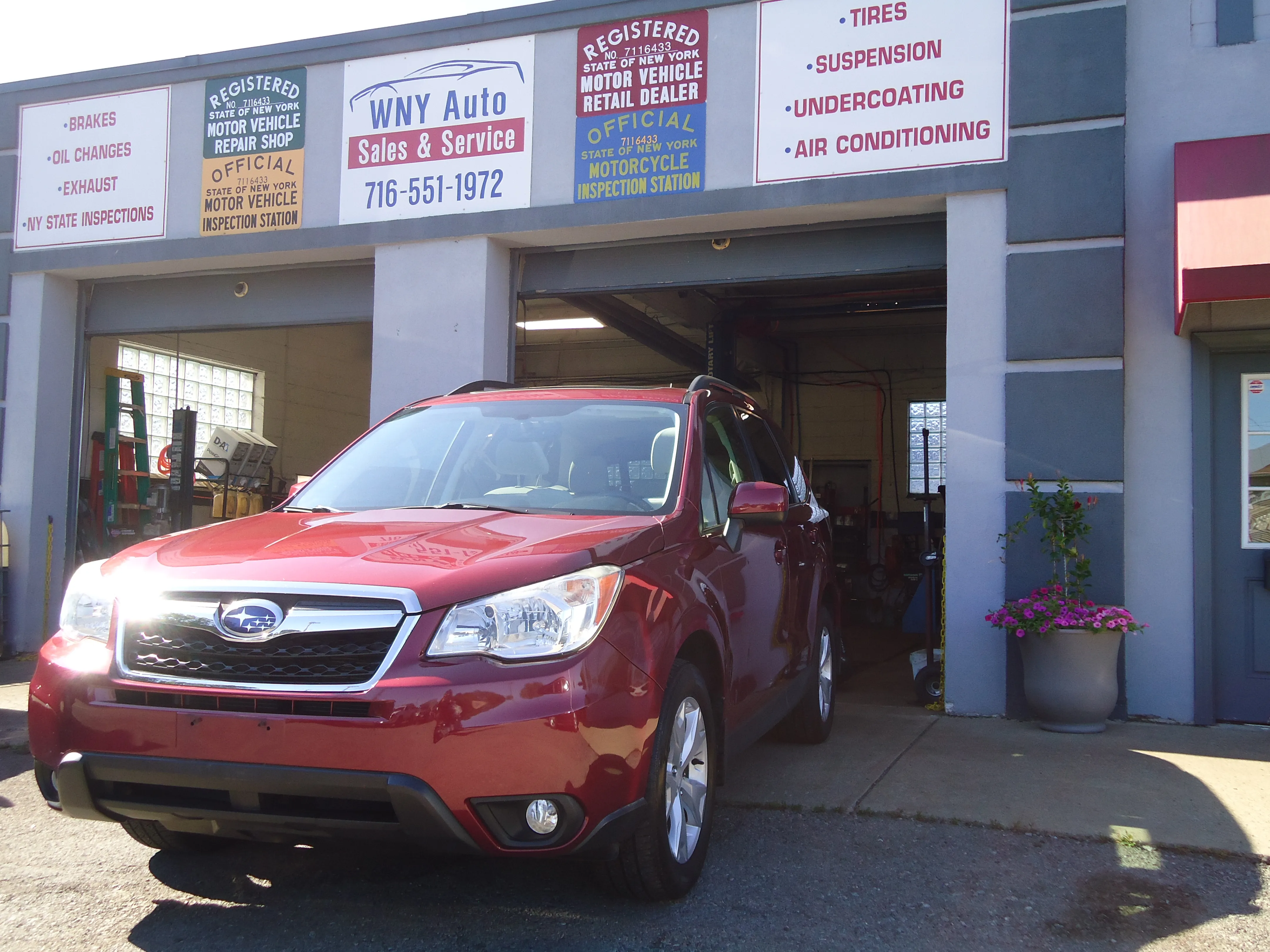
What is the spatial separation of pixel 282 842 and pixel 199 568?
0.84 m

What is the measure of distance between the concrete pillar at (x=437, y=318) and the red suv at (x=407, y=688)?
192 inches

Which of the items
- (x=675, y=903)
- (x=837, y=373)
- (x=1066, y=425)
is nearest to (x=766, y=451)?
(x=1066, y=425)

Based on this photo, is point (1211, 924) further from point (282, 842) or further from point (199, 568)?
point (199, 568)

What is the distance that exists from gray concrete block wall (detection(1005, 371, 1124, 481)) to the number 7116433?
417 centimetres

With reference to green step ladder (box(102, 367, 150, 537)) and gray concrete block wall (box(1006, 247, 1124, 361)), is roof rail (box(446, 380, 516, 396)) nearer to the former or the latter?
gray concrete block wall (box(1006, 247, 1124, 361))

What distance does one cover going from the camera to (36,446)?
10.1 metres

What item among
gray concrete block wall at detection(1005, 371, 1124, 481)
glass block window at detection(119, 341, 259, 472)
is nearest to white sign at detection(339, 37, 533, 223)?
gray concrete block wall at detection(1005, 371, 1124, 481)

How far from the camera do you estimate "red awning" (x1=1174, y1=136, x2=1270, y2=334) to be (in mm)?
6004

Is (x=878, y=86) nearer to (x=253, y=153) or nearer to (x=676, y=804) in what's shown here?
(x=253, y=153)

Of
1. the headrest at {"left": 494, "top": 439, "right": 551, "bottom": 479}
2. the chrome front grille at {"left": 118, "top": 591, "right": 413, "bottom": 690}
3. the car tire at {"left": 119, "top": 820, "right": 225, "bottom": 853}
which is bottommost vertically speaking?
the car tire at {"left": 119, "top": 820, "right": 225, "bottom": 853}

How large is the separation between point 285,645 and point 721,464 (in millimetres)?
2164

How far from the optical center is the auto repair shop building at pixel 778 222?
6953 millimetres

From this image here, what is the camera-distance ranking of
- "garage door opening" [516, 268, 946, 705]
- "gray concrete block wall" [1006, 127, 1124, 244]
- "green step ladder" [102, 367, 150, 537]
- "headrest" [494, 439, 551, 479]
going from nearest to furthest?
"headrest" [494, 439, 551, 479] < "gray concrete block wall" [1006, 127, 1124, 244] < "green step ladder" [102, 367, 150, 537] < "garage door opening" [516, 268, 946, 705]

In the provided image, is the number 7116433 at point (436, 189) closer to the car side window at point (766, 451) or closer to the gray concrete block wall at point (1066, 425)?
the car side window at point (766, 451)
